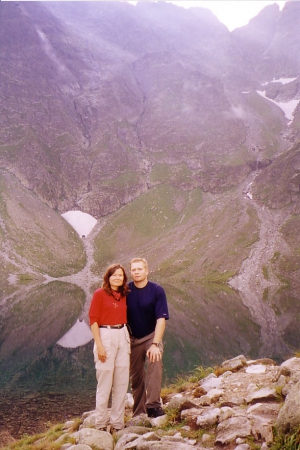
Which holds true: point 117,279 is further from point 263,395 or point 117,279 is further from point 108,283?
point 263,395

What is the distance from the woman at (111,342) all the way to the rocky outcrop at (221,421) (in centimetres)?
61

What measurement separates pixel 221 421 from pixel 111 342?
3048 millimetres

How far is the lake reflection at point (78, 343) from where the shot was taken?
2375cm

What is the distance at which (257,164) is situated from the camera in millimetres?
191750

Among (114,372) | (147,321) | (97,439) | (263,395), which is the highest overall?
(147,321)

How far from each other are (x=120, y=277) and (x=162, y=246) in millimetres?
130770

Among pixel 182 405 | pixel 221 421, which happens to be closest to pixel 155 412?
pixel 182 405

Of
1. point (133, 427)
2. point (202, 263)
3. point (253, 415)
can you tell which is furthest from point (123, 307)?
point (202, 263)

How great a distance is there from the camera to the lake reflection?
23.8 meters

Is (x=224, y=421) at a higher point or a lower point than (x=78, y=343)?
higher

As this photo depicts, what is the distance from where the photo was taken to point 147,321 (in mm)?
9453

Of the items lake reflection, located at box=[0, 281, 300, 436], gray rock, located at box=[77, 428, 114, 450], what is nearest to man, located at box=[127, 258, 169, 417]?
gray rock, located at box=[77, 428, 114, 450]

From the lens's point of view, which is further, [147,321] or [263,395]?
[147,321]

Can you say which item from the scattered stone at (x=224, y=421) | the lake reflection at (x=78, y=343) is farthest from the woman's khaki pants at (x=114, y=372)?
the lake reflection at (x=78, y=343)
